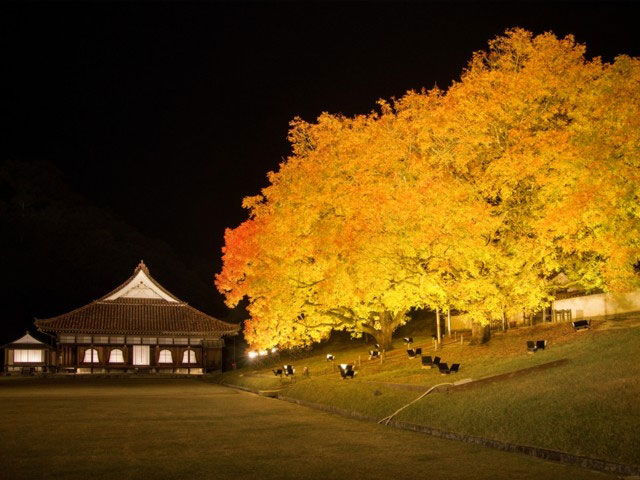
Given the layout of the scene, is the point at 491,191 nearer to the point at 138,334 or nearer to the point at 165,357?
the point at 138,334

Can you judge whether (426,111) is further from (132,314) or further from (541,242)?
(132,314)

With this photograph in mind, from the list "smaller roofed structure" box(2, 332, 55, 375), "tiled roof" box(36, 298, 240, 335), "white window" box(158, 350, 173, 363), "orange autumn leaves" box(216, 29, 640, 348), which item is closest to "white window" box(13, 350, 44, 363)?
"smaller roofed structure" box(2, 332, 55, 375)

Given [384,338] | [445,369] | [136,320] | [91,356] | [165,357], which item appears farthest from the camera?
[165,357]

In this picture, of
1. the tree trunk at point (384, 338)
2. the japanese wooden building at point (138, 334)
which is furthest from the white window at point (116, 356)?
the tree trunk at point (384, 338)

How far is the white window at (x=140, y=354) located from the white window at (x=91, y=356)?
3.29 metres

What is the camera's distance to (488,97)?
23688mm

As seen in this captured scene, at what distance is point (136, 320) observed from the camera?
62.1 m

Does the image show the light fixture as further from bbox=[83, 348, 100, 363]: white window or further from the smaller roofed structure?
the smaller roofed structure

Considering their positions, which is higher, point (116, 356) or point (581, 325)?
point (581, 325)

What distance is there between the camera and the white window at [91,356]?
6149cm

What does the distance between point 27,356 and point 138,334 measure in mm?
12384

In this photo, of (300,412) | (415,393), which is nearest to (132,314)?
(300,412)

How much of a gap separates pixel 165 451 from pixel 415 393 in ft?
27.2

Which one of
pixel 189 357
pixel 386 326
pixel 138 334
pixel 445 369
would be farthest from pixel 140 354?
pixel 445 369
